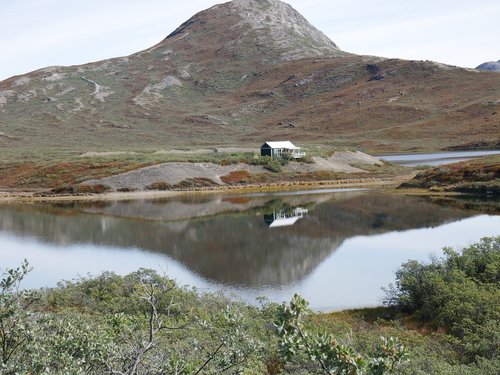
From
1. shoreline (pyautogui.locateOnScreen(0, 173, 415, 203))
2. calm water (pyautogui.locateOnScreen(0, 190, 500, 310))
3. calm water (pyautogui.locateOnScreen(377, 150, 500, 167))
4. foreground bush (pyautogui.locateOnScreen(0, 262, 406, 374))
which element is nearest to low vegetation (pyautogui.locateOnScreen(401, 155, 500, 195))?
shoreline (pyautogui.locateOnScreen(0, 173, 415, 203))

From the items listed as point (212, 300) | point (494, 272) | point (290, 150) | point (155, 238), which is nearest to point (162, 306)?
point (212, 300)

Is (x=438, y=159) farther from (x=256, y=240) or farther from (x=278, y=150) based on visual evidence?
(x=256, y=240)

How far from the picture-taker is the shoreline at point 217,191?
75.2 meters

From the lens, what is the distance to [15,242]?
44.0 metres

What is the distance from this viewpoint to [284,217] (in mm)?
51125

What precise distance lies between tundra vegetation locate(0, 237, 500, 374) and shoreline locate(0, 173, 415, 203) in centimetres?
5131

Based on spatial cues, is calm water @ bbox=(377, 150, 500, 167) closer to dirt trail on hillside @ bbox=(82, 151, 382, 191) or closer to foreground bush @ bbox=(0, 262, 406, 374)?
dirt trail on hillside @ bbox=(82, 151, 382, 191)

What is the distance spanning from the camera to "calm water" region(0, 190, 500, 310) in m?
29.7

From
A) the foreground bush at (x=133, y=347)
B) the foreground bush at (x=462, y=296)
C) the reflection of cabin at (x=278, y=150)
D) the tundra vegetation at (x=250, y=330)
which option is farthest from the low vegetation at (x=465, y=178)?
the foreground bush at (x=133, y=347)

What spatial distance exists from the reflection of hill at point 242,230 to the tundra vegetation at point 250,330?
804 centimetres

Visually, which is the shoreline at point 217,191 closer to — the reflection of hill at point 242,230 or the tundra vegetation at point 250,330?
the reflection of hill at point 242,230

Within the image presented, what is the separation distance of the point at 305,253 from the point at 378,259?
4.90 metres

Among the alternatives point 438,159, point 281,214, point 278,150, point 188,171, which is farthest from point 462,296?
point 438,159

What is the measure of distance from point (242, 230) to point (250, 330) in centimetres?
2745
